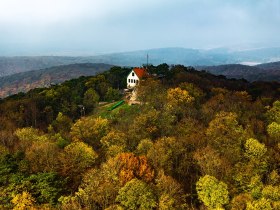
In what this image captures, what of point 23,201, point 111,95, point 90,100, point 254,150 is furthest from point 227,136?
point 111,95

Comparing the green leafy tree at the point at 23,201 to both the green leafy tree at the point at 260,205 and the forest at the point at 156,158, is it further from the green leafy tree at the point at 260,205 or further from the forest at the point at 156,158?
the green leafy tree at the point at 260,205

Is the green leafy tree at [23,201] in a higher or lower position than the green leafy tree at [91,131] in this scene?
lower

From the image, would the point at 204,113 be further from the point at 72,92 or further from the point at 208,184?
the point at 72,92

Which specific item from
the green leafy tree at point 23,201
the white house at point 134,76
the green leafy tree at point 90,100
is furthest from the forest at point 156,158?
the white house at point 134,76

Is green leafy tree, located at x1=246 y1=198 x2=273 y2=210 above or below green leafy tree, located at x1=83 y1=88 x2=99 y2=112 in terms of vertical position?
below

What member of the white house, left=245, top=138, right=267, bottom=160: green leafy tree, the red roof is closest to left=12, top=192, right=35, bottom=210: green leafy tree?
left=245, top=138, right=267, bottom=160: green leafy tree

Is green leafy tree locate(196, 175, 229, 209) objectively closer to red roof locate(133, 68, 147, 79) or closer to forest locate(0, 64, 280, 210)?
forest locate(0, 64, 280, 210)

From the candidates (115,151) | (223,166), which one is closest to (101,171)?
(115,151)
